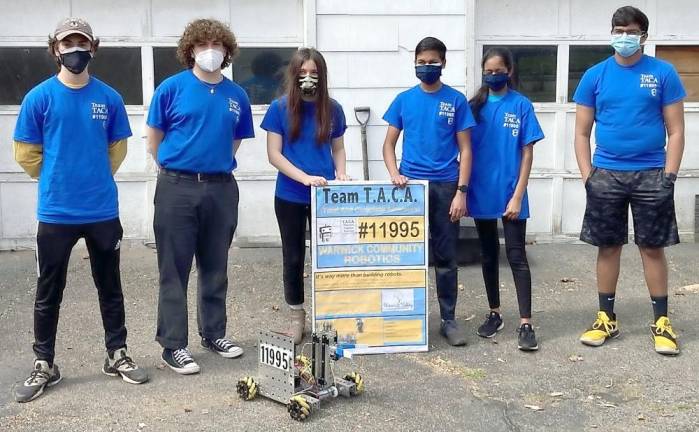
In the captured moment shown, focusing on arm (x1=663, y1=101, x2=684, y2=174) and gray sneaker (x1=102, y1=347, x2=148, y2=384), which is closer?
gray sneaker (x1=102, y1=347, x2=148, y2=384)

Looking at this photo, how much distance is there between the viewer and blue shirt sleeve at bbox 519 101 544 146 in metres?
4.95

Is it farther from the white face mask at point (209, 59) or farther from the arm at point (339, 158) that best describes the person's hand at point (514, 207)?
the white face mask at point (209, 59)

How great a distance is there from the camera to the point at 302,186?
16.1 feet

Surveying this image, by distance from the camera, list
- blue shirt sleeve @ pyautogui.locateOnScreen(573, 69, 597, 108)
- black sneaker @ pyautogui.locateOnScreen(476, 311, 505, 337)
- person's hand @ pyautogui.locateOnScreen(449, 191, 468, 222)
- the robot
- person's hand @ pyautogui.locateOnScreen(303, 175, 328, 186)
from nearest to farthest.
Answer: the robot
person's hand @ pyautogui.locateOnScreen(303, 175, 328, 186)
person's hand @ pyautogui.locateOnScreen(449, 191, 468, 222)
blue shirt sleeve @ pyautogui.locateOnScreen(573, 69, 597, 108)
black sneaker @ pyautogui.locateOnScreen(476, 311, 505, 337)

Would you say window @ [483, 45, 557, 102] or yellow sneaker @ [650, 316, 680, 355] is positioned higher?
window @ [483, 45, 557, 102]

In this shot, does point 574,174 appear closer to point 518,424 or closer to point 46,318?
point 518,424

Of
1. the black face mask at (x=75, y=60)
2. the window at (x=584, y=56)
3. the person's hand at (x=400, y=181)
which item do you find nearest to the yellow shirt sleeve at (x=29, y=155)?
the black face mask at (x=75, y=60)

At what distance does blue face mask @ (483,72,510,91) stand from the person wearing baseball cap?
225 cm

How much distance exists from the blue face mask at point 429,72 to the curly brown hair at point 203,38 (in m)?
1.15

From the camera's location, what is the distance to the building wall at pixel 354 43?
7.57 metres

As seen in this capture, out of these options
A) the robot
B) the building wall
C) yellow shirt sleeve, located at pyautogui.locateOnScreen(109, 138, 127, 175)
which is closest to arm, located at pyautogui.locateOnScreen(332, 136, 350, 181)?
the robot

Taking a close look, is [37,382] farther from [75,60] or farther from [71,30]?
[71,30]

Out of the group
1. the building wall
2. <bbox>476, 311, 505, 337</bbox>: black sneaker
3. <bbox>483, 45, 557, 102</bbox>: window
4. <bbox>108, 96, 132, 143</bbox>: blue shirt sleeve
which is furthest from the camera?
<bbox>483, 45, 557, 102</bbox>: window

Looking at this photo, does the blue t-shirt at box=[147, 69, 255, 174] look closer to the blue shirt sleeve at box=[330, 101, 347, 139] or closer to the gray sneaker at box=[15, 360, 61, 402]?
the blue shirt sleeve at box=[330, 101, 347, 139]
